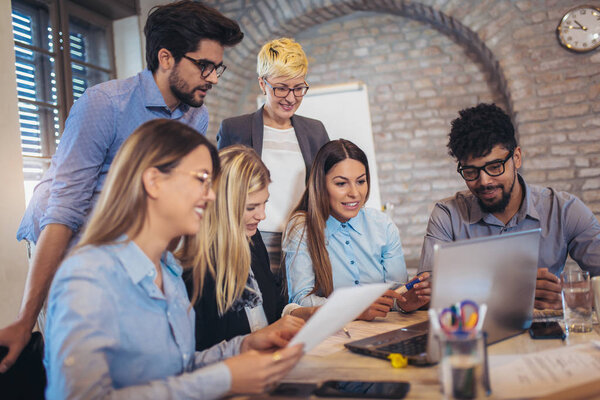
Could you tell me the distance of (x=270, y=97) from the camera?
2213 millimetres

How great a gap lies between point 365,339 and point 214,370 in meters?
0.43

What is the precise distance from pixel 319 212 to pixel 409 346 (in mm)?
954

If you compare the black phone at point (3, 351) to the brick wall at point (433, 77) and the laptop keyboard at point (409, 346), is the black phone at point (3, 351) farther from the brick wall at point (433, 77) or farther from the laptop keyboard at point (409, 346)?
the brick wall at point (433, 77)

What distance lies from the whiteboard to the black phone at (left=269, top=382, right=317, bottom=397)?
8.93 ft

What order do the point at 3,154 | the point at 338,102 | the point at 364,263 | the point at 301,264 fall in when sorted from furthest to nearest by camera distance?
the point at 338,102 → the point at 3,154 → the point at 364,263 → the point at 301,264

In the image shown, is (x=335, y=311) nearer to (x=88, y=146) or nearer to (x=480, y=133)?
(x=88, y=146)

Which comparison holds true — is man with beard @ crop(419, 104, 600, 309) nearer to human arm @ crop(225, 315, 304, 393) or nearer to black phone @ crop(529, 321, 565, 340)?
black phone @ crop(529, 321, 565, 340)

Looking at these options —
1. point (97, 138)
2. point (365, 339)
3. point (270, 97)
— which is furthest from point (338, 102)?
point (365, 339)

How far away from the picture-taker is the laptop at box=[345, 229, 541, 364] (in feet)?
3.01

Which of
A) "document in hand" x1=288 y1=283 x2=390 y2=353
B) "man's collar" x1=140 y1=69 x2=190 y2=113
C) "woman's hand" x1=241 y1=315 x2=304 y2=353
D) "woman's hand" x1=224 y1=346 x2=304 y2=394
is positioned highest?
"man's collar" x1=140 y1=69 x2=190 y2=113

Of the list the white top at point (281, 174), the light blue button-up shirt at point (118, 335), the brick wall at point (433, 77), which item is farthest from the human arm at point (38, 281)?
the brick wall at point (433, 77)

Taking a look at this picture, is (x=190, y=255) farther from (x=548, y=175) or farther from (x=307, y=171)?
(x=548, y=175)

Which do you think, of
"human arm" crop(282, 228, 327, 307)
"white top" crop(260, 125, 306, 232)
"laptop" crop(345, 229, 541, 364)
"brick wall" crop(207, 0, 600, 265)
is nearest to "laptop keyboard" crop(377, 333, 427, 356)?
"laptop" crop(345, 229, 541, 364)

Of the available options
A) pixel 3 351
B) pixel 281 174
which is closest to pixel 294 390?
pixel 3 351
